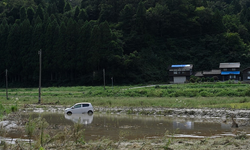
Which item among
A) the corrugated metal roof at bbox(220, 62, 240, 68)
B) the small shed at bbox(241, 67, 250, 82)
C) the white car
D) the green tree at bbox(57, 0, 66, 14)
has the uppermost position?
the green tree at bbox(57, 0, 66, 14)

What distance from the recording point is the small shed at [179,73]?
229ft

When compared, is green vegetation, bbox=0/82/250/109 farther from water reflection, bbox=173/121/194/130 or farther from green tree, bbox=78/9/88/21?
green tree, bbox=78/9/88/21

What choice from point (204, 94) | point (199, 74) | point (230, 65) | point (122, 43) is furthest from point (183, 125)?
point (230, 65)

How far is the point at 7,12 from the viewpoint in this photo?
3900 inches

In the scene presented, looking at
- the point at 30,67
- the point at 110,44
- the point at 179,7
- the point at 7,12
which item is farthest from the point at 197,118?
the point at 7,12

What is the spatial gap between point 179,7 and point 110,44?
96.0 ft

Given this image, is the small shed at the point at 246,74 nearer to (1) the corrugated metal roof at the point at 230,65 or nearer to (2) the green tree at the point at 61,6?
(1) the corrugated metal roof at the point at 230,65

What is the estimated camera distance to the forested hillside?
6881 centimetres

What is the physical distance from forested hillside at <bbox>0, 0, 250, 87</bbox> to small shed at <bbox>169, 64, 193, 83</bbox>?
6.55ft

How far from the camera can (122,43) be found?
72.4m

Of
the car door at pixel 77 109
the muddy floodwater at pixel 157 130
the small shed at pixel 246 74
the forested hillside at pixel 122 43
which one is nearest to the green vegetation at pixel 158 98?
the car door at pixel 77 109

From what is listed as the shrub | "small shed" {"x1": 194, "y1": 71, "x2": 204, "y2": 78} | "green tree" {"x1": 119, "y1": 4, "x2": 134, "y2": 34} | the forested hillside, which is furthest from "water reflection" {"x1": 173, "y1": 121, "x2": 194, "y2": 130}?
"green tree" {"x1": 119, "y1": 4, "x2": 134, "y2": 34}

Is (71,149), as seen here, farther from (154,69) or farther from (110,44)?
(154,69)

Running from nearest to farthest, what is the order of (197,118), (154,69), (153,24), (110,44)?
(197,118)
(110,44)
(154,69)
(153,24)
